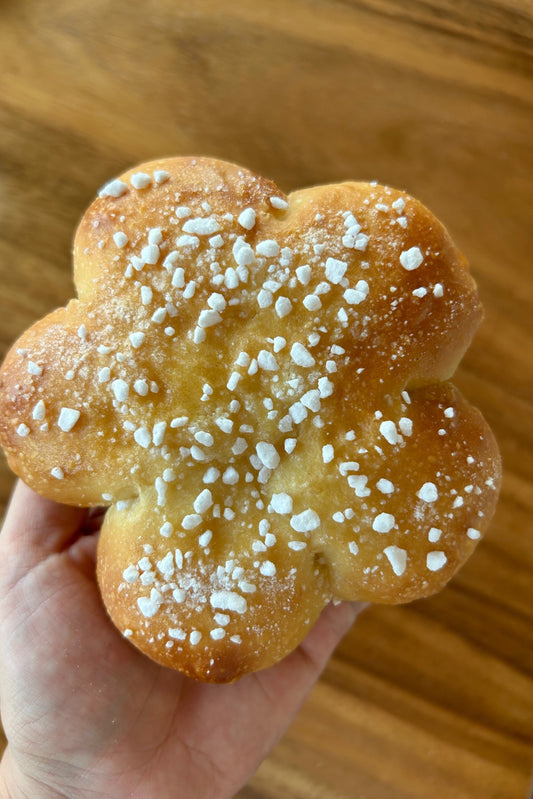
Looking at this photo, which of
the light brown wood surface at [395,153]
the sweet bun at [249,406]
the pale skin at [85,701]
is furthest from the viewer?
the light brown wood surface at [395,153]

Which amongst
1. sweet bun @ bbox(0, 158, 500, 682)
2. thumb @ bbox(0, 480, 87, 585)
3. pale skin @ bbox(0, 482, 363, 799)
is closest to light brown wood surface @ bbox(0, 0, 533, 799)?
pale skin @ bbox(0, 482, 363, 799)

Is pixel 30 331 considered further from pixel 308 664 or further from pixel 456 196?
pixel 456 196

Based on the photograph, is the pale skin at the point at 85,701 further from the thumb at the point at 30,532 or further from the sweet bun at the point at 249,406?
the sweet bun at the point at 249,406

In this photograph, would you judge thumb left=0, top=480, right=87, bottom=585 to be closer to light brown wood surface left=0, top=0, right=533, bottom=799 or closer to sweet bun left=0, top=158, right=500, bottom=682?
sweet bun left=0, top=158, right=500, bottom=682

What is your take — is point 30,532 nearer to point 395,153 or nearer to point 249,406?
point 249,406

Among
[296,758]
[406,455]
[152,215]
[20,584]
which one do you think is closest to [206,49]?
[152,215]

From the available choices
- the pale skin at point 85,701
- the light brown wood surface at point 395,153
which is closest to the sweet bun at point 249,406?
the pale skin at point 85,701
